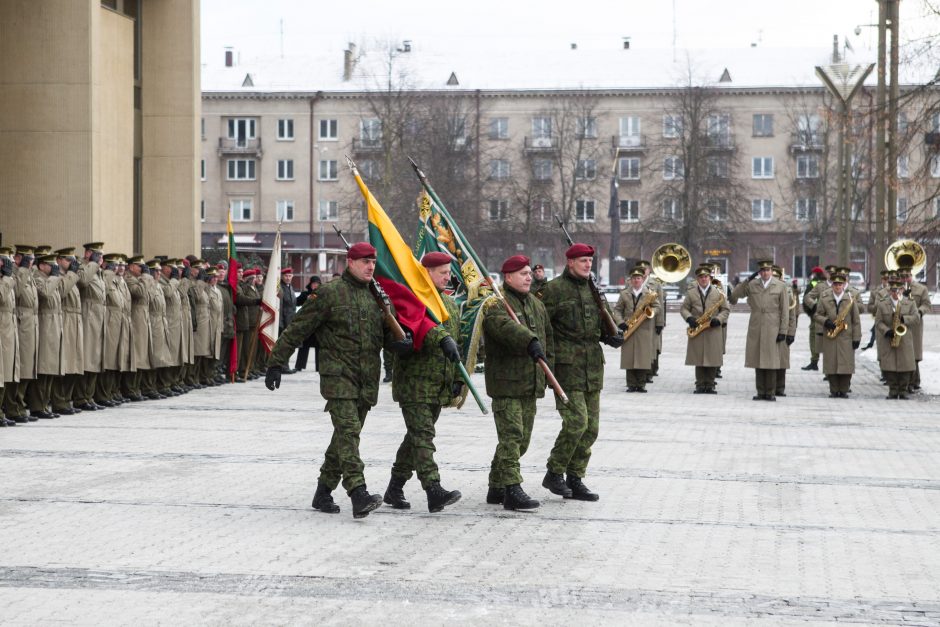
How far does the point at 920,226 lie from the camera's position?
25.0m

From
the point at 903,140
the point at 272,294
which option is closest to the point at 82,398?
the point at 272,294

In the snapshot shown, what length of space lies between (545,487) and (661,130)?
71.0 m

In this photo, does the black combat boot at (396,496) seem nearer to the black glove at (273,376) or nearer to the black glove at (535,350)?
the black glove at (273,376)

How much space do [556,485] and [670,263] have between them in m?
13.7

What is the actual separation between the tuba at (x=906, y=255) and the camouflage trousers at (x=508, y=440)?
16.0 meters

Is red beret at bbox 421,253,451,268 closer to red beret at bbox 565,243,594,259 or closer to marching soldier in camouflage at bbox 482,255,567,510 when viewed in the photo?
marching soldier in camouflage at bbox 482,255,567,510

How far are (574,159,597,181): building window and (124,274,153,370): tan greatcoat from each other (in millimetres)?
61189

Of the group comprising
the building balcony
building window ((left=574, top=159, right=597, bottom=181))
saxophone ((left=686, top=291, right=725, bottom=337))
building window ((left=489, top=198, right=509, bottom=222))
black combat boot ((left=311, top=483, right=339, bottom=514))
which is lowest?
black combat boot ((left=311, top=483, right=339, bottom=514))

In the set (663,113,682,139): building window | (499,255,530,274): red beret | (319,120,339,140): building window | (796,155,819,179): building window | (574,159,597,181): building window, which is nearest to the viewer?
(499,255,530,274): red beret

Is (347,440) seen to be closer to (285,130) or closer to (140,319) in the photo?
(140,319)

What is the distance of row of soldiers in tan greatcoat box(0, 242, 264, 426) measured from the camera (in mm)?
15594

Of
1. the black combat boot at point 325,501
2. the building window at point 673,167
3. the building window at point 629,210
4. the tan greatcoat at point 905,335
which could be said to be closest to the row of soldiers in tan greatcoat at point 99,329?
the black combat boot at point 325,501

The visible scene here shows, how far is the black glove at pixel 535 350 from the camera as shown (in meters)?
9.40

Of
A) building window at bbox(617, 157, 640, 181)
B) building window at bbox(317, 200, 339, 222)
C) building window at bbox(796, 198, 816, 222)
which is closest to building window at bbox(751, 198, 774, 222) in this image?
building window at bbox(796, 198, 816, 222)
